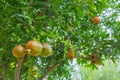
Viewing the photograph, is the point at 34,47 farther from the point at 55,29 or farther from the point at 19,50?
the point at 55,29

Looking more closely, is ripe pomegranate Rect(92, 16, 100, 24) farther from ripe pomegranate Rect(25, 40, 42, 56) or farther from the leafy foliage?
ripe pomegranate Rect(25, 40, 42, 56)

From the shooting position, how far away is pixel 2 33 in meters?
1.53

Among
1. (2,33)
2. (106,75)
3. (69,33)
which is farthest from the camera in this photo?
(106,75)

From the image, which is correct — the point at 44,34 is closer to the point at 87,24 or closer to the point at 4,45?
the point at 4,45

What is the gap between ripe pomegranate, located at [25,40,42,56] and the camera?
1335mm

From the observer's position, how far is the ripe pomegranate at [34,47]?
4.38 feet

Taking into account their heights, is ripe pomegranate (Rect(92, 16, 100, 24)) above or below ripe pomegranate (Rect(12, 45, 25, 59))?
above

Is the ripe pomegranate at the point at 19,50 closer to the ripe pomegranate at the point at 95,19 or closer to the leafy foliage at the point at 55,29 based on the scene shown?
the leafy foliage at the point at 55,29

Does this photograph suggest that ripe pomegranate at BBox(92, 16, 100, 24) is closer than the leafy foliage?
No

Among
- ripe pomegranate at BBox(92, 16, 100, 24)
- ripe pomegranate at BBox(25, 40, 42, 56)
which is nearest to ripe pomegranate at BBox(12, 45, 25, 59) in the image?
ripe pomegranate at BBox(25, 40, 42, 56)

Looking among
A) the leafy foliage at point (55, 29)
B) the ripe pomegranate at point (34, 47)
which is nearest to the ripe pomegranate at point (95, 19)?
the leafy foliage at point (55, 29)

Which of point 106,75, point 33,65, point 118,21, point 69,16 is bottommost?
point 106,75

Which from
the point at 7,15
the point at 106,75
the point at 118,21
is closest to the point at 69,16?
the point at 7,15

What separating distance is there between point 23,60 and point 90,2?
459 millimetres
